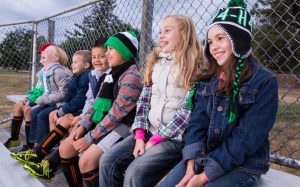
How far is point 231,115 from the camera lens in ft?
5.57

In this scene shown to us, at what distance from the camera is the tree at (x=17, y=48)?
620 cm

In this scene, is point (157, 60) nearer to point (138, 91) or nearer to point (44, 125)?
point (138, 91)

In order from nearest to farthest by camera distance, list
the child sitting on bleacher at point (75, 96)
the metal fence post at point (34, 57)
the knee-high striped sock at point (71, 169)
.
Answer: the knee-high striped sock at point (71, 169), the child sitting on bleacher at point (75, 96), the metal fence post at point (34, 57)

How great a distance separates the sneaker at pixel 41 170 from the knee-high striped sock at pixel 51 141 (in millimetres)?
200

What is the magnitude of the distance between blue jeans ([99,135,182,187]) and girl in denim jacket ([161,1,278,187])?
0.19 meters

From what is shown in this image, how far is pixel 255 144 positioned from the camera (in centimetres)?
162

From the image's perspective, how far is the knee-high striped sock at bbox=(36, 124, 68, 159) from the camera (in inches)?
112

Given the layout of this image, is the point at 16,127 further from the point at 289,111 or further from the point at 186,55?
the point at 289,111

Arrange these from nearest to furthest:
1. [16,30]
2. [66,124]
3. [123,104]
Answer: [123,104]
[66,124]
[16,30]

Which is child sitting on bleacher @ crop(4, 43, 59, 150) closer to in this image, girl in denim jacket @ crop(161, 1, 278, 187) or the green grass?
girl in denim jacket @ crop(161, 1, 278, 187)

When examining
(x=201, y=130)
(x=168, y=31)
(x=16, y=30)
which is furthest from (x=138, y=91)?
(x=16, y=30)

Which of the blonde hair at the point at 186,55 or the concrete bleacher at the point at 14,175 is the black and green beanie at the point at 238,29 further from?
the concrete bleacher at the point at 14,175

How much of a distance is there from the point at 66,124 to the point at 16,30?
163 inches

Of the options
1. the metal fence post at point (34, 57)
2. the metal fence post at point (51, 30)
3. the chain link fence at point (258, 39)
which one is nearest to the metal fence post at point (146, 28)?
the chain link fence at point (258, 39)
